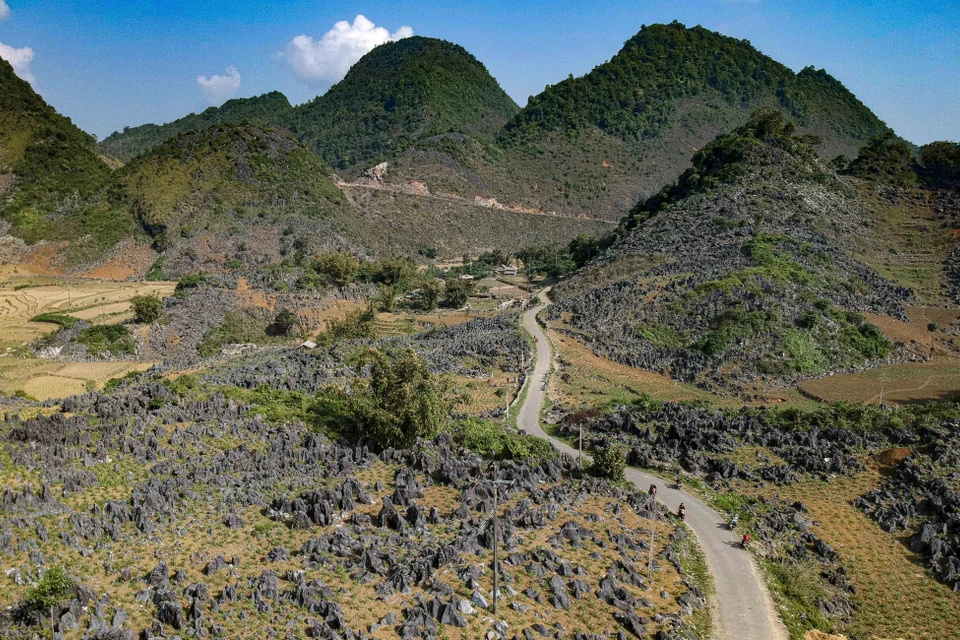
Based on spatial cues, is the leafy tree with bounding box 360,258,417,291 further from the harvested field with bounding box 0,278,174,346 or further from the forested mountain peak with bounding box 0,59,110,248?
the forested mountain peak with bounding box 0,59,110,248

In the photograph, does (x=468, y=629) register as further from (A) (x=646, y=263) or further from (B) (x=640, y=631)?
(A) (x=646, y=263)

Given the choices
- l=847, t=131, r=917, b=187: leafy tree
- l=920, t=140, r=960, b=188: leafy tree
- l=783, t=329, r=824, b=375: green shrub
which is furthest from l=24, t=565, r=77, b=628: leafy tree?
l=920, t=140, r=960, b=188: leafy tree

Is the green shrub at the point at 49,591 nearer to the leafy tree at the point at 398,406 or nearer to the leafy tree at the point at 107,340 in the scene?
the leafy tree at the point at 398,406

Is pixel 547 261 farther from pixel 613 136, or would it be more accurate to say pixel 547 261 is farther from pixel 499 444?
pixel 613 136

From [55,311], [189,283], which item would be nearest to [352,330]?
[189,283]

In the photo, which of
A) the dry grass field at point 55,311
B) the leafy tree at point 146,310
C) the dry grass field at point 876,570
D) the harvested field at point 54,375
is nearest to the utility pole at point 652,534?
the dry grass field at point 876,570

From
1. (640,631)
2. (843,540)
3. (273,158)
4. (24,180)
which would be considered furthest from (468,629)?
(24,180)
